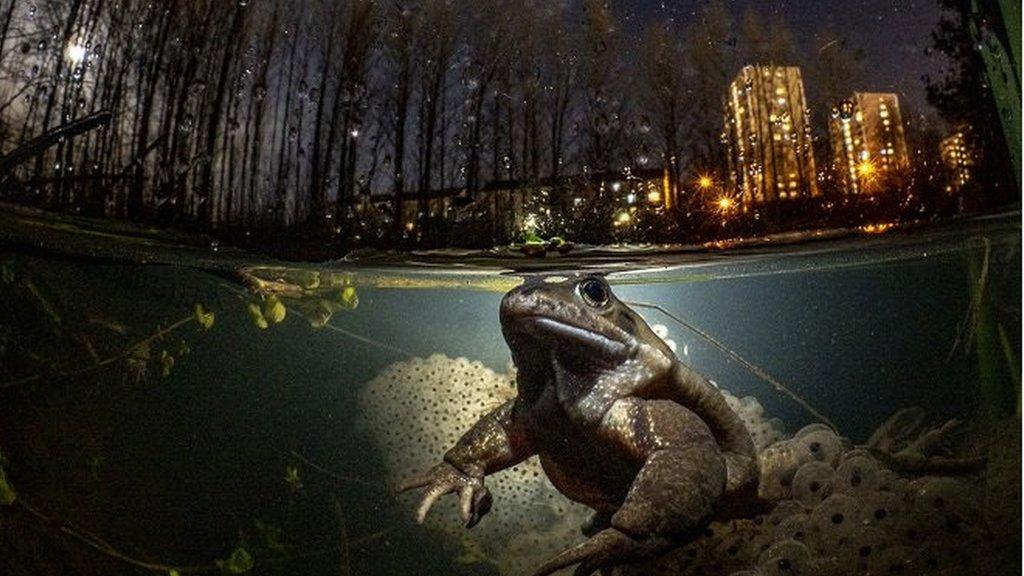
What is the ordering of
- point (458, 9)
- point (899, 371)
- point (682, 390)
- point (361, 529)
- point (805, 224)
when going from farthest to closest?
point (899, 371), point (361, 529), point (682, 390), point (805, 224), point (458, 9)

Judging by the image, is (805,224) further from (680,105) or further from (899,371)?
(899,371)

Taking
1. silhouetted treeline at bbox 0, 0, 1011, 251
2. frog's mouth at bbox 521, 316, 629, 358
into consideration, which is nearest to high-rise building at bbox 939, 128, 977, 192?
silhouetted treeline at bbox 0, 0, 1011, 251

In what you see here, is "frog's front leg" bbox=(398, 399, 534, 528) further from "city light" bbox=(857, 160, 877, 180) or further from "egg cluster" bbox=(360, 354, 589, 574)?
"city light" bbox=(857, 160, 877, 180)

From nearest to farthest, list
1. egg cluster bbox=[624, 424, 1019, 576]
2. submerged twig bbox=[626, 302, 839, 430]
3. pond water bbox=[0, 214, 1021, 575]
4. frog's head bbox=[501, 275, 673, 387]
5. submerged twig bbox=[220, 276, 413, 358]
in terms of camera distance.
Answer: frog's head bbox=[501, 275, 673, 387] < egg cluster bbox=[624, 424, 1019, 576] < pond water bbox=[0, 214, 1021, 575] < submerged twig bbox=[626, 302, 839, 430] < submerged twig bbox=[220, 276, 413, 358]

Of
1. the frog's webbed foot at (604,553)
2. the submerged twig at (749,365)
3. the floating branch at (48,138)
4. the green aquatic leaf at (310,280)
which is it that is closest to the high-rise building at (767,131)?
the frog's webbed foot at (604,553)

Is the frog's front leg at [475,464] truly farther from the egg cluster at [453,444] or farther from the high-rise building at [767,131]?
the high-rise building at [767,131]

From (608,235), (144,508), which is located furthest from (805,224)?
(144,508)

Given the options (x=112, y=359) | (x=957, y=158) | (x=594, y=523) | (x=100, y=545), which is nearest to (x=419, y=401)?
(x=594, y=523)
